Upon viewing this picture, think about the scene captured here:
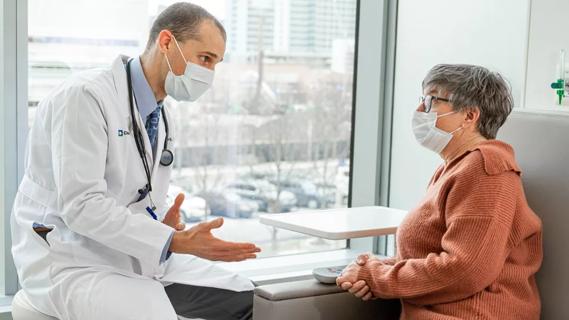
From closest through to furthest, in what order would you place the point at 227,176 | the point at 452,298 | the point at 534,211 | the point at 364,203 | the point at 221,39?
the point at 452,298 → the point at 534,211 → the point at 221,39 → the point at 227,176 → the point at 364,203

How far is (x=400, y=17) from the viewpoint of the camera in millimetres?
3336

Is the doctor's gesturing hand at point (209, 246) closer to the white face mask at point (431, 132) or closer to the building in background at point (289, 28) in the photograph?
the white face mask at point (431, 132)

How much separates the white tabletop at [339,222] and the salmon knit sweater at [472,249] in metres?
0.28

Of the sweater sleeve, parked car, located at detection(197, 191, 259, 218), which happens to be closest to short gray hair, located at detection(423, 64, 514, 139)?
the sweater sleeve

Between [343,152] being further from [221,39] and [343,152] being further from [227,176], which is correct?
[221,39]

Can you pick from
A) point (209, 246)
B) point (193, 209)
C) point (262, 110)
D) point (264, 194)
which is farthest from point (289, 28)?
point (209, 246)

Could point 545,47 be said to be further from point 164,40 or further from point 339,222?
point 164,40

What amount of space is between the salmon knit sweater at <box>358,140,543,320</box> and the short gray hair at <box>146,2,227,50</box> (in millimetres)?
794

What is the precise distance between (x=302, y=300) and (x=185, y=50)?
2.49 ft

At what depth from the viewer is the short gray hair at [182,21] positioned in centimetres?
217

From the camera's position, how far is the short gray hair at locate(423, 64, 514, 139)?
2.03 meters

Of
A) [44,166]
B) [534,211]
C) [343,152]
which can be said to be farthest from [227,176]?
[534,211]

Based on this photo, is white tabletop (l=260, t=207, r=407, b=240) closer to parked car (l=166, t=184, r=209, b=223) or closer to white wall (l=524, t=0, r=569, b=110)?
white wall (l=524, t=0, r=569, b=110)

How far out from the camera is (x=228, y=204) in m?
3.28
